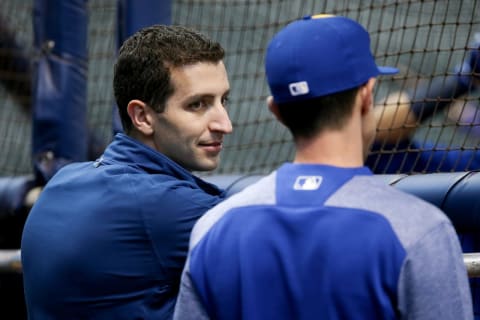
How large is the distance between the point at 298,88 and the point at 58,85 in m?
2.50

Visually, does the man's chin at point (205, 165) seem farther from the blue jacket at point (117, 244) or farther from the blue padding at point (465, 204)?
the blue padding at point (465, 204)

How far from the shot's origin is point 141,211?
2004 millimetres

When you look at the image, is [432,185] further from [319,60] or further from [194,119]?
[319,60]

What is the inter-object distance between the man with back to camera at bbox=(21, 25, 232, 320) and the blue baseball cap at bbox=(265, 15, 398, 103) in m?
0.53

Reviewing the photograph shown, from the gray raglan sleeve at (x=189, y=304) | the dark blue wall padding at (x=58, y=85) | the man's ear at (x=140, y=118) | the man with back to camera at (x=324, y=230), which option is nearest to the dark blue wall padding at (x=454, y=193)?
the man's ear at (x=140, y=118)

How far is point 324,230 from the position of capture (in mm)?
1486

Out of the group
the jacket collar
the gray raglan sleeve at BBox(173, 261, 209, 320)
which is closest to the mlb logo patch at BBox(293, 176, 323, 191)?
the gray raglan sleeve at BBox(173, 261, 209, 320)

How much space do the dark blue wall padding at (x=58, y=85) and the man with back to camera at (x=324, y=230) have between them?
2344 millimetres

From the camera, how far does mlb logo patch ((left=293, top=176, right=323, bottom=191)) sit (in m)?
1.53

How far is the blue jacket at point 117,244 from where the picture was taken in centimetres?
200

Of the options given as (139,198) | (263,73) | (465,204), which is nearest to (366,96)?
(139,198)

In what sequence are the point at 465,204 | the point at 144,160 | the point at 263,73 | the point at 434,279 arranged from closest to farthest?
the point at 434,279 < the point at 144,160 < the point at 465,204 < the point at 263,73

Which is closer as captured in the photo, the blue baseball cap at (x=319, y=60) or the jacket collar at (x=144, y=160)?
the blue baseball cap at (x=319, y=60)

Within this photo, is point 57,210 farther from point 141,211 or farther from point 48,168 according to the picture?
point 48,168
